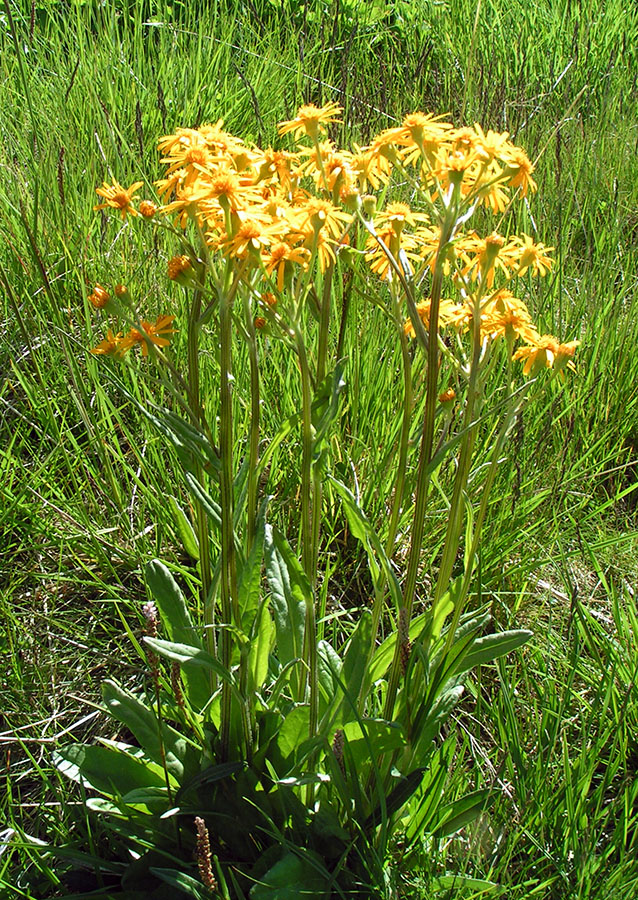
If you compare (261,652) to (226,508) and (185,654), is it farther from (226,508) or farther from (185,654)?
(226,508)

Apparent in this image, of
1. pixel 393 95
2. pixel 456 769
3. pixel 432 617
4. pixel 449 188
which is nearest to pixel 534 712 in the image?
pixel 456 769

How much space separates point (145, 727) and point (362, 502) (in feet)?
2.45

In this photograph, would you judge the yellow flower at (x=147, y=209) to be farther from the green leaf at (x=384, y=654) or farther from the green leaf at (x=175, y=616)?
the green leaf at (x=384, y=654)

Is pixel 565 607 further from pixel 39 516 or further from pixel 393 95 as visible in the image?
pixel 393 95

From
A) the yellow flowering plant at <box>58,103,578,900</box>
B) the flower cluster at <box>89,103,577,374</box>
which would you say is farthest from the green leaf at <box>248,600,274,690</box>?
the flower cluster at <box>89,103,577,374</box>

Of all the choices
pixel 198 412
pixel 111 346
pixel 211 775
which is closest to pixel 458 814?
pixel 211 775

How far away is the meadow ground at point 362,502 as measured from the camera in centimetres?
127

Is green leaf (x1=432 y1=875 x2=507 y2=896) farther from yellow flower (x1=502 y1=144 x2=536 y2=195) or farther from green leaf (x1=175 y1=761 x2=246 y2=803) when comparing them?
yellow flower (x1=502 y1=144 x2=536 y2=195)

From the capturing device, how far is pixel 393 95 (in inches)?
141

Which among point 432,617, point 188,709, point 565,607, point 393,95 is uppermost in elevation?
point 393,95

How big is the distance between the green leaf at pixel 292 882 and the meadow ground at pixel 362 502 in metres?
0.15

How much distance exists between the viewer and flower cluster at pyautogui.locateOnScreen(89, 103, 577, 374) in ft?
2.97

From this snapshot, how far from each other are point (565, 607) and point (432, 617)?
78 centimetres

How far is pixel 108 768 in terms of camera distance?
48.4 inches
